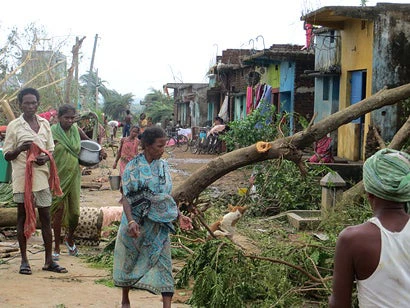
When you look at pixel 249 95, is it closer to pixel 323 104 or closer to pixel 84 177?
pixel 323 104

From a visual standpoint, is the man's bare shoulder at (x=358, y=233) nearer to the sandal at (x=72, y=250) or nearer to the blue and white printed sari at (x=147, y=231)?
the blue and white printed sari at (x=147, y=231)

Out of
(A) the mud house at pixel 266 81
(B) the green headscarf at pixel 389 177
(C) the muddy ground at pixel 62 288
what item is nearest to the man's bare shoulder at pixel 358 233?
(B) the green headscarf at pixel 389 177

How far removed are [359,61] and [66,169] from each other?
1026 centimetres

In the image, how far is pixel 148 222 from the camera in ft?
A: 17.5

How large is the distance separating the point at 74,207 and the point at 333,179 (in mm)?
4092

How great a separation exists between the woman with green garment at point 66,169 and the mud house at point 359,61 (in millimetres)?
8486

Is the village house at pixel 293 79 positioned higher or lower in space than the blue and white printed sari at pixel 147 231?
higher

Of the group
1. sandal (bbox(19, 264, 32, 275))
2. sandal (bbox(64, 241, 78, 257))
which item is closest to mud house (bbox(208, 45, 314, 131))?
sandal (bbox(64, 241, 78, 257))

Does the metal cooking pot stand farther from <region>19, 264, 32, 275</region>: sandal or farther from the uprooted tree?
<region>19, 264, 32, 275</region>: sandal

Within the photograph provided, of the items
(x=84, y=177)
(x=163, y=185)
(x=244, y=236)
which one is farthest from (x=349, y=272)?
(x=84, y=177)

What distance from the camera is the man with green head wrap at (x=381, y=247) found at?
2.50 m

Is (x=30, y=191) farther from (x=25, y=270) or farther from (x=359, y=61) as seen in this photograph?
(x=359, y=61)

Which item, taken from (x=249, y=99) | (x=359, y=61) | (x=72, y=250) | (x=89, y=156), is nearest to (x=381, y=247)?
(x=89, y=156)

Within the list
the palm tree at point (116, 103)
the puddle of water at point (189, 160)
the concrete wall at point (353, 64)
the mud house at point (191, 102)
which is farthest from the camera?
the palm tree at point (116, 103)
